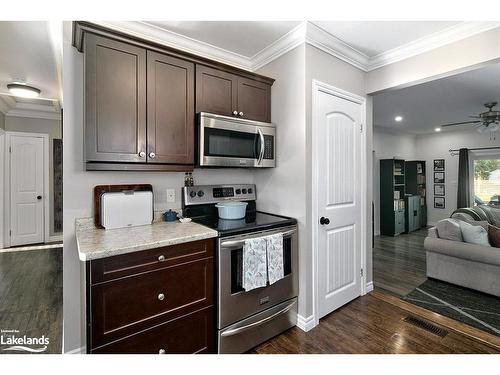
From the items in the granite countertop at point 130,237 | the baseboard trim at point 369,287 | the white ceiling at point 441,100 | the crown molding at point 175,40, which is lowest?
the baseboard trim at point 369,287

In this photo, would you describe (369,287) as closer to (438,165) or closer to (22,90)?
(22,90)

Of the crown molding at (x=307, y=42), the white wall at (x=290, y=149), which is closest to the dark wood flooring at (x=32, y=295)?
the white wall at (x=290, y=149)

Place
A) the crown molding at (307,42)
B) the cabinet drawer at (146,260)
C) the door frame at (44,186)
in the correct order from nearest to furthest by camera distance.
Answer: the cabinet drawer at (146,260), the crown molding at (307,42), the door frame at (44,186)

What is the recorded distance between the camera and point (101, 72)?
1590 millimetres

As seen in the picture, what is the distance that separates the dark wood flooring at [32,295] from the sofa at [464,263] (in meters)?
3.95

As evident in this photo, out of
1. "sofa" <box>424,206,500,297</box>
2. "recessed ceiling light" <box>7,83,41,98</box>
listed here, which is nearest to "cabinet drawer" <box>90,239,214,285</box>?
"sofa" <box>424,206,500,297</box>

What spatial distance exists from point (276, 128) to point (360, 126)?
3.06ft

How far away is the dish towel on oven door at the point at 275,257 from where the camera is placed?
189cm

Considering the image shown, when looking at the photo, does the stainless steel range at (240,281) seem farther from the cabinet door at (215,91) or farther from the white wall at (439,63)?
the white wall at (439,63)

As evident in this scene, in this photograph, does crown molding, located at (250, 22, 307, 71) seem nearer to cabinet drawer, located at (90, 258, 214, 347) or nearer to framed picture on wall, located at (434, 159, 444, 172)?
cabinet drawer, located at (90, 258, 214, 347)
